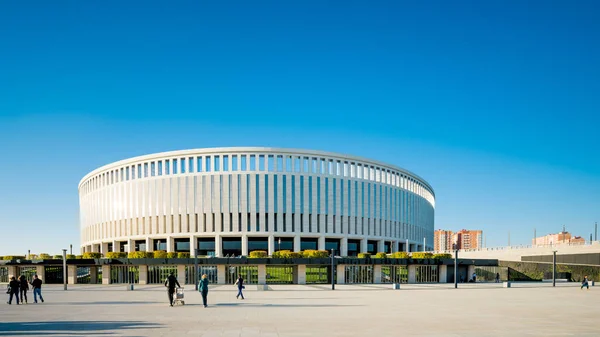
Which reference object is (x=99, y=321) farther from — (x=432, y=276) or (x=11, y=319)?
(x=432, y=276)

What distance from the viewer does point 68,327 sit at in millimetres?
17859

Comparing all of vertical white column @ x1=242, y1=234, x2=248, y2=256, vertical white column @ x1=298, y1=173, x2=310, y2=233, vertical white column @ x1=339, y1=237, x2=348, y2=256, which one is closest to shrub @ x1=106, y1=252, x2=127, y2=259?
vertical white column @ x1=242, y1=234, x2=248, y2=256

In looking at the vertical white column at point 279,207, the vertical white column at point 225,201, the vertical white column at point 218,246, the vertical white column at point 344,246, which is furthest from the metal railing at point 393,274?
the vertical white column at point 218,246

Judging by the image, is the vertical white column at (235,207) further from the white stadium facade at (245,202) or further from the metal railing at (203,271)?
the metal railing at (203,271)

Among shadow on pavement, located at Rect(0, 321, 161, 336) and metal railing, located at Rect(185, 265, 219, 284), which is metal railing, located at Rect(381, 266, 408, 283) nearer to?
metal railing, located at Rect(185, 265, 219, 284)

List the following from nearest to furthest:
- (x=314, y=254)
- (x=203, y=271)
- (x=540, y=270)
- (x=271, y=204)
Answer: (x=314, y=254) < (x=203, y=271) < (x=540, y=270) < (x=271, y=204)

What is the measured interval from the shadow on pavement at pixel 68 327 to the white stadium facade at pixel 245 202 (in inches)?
2204

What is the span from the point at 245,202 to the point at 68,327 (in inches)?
2373

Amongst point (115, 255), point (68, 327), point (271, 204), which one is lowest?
point (115, 255)

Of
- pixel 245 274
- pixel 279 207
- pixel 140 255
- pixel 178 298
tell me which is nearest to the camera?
pixel 178 298

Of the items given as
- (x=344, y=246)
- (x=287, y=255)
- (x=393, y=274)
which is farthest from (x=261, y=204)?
(x=393, y=274)

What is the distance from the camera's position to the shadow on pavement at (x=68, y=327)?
16.5 m

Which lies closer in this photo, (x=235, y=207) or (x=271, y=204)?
(x=235, y=207)

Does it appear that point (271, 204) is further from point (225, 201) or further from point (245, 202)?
point (225, 201)
